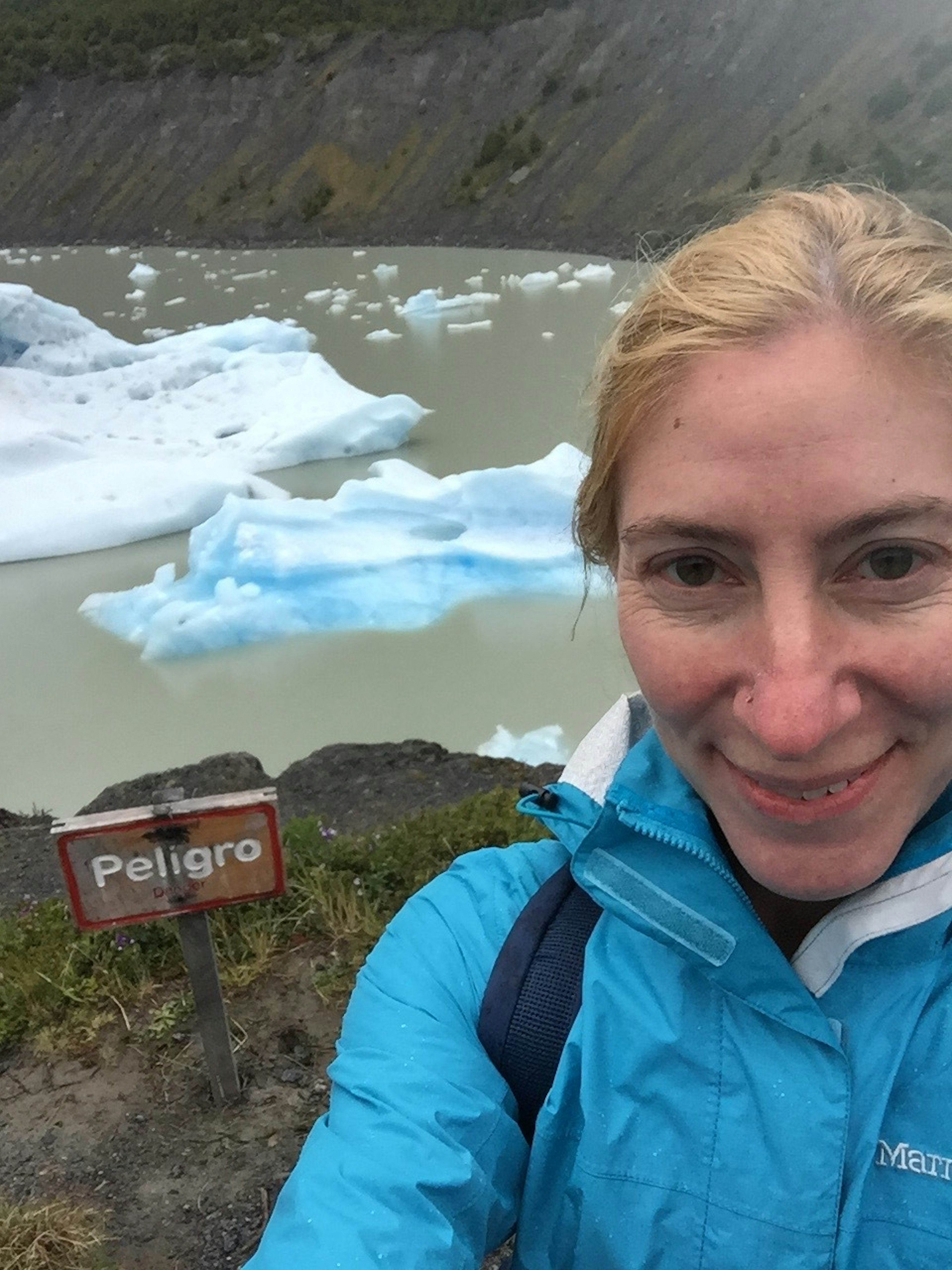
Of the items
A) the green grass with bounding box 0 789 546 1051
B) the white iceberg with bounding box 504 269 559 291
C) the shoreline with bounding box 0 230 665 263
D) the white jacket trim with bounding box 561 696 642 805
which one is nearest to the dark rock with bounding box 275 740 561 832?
the green grass with bounding box 0 789 546 1051

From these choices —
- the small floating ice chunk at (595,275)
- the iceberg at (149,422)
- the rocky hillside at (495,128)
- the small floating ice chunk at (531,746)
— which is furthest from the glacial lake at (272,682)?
the rocky hillside at (495,128)

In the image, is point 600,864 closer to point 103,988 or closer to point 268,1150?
point 268,1150

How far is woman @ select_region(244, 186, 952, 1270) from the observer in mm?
735

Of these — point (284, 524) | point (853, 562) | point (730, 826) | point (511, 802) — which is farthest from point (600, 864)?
point (284, 524)

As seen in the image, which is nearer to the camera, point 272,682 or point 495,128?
point 272,682

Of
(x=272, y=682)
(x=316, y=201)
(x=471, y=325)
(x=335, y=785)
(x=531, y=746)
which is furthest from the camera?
(x=316, y=201)

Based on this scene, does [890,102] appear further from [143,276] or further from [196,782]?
[196,782]

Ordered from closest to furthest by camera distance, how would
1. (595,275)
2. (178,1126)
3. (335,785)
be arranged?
(178,1126) < (335,785) < (595,275)

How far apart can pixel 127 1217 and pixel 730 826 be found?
1.53m

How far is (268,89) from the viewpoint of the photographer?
26375mm

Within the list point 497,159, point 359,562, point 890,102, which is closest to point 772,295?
point 359,562

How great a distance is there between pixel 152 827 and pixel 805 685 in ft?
4.12

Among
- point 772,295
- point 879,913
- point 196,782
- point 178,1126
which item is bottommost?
point 178,1126

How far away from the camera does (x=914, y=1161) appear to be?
788 mm
